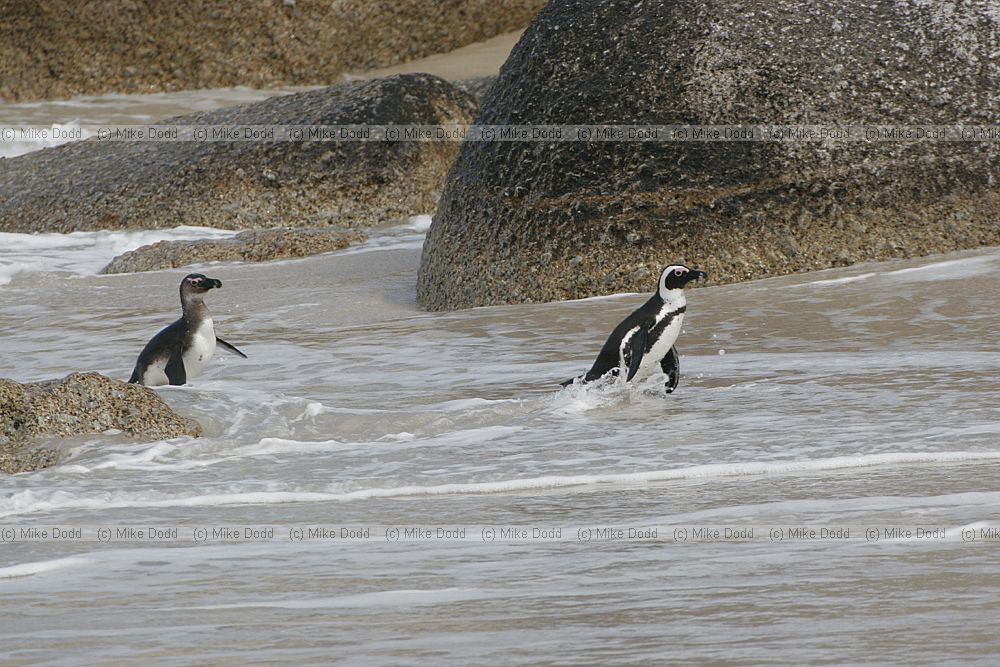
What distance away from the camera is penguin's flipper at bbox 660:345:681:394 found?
5105 millimetres

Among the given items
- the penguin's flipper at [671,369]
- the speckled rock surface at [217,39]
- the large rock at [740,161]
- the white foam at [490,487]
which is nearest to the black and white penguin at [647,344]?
the penguin's flipper at [671,369]

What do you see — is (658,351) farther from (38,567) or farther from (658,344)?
(38,567)

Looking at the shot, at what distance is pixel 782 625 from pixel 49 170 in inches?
417

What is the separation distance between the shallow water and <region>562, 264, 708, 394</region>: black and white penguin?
0.29 ft

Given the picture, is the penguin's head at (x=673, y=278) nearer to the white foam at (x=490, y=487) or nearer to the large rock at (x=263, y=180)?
the white foam at (x=490, y=487)

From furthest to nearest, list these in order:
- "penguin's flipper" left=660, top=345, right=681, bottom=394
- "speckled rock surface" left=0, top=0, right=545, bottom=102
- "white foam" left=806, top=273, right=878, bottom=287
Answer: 1. "speckled rock surface" left=0, top=0, right=545, bottom=102
2. "white foam" left=806, top=273, right=878, bottom=287
3. "penguin's flipper" left=660, top=345, right=681, bottom=394

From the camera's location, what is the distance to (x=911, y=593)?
2725 millimetres

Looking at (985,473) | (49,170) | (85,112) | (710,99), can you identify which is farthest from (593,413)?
(85,112)

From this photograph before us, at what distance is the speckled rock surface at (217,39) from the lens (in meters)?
18.4

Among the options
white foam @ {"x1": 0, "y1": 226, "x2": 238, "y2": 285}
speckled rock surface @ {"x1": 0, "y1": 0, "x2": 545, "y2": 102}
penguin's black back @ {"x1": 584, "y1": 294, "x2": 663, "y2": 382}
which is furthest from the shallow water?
speckled rock surface @ {"x1": 0, "y1": 0, "x2": 545, "y2": 102}

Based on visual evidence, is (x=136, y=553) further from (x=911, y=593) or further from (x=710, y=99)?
(x=710, y=99)

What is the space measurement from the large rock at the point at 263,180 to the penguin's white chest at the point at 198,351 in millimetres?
5465

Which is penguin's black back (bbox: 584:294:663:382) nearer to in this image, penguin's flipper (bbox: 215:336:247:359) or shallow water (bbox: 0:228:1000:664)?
shallow water (bbox: 0:228:1000:664)

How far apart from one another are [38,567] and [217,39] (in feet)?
54.6
